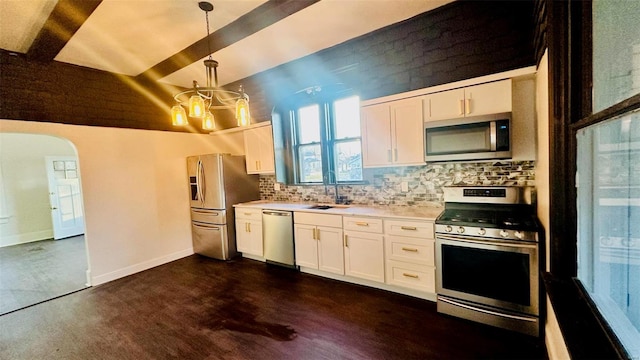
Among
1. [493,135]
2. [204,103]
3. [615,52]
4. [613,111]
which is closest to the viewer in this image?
[613,111]

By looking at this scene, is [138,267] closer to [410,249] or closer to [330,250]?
[330,250]

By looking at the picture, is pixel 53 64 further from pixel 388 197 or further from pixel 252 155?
pixel 388 197

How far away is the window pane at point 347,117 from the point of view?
146 inches

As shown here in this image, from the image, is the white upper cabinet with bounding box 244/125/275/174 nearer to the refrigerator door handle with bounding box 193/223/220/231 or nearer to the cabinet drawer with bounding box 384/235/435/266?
the refrigerator door handle with bounding box 193/223/220/231

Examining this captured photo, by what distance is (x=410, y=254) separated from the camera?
281 cm

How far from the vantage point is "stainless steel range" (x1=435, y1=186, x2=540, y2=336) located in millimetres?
2160

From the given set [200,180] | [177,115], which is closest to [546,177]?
[177,115]

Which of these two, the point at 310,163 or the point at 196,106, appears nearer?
the point at 196,106

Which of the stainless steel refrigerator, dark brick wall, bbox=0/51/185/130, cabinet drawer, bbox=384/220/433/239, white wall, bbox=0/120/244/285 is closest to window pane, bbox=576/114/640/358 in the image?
cabinet drawer, bbox=384/220/433/239

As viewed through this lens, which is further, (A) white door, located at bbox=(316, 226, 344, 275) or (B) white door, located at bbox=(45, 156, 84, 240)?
(B) white door, located at bbox=(45, 156, 84, 240)

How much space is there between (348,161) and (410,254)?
159 cm

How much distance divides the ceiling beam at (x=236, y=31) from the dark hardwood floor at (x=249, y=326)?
9.50ft

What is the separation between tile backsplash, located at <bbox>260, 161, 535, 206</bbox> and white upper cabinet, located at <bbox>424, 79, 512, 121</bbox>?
584mm

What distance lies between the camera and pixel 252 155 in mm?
4617
